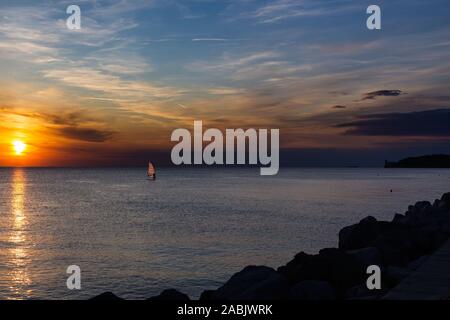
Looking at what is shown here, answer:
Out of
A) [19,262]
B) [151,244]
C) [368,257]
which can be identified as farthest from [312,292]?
[151,244]

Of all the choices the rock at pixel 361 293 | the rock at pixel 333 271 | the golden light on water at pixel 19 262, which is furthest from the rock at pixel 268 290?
the golden light on water at pixel 19 262

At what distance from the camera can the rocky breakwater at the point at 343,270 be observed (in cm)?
1164

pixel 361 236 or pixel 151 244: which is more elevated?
pixel 361 236

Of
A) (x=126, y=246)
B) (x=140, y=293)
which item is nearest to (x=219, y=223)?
(x=126, y=246)

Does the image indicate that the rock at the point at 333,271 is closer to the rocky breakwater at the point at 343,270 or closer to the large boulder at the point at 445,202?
the rocky breakwater at the point at 343,270

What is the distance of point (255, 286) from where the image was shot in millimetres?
11750

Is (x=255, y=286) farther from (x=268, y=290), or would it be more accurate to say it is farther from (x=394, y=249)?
(x=394, y=249)

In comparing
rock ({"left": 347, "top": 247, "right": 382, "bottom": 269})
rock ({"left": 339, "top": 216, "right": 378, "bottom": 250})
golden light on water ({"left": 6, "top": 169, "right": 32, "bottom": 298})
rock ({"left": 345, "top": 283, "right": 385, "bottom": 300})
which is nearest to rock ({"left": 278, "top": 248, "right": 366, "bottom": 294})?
rock ({"left": 347, "top": 247, "right": 382, "bottom": 269})

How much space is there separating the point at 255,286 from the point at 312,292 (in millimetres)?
1404

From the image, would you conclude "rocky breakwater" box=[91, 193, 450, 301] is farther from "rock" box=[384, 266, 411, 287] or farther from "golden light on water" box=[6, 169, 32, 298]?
"golden light on water" box=[6, 169, 32, 298]

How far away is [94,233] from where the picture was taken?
1371 inches

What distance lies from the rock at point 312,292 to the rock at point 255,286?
0.88ft

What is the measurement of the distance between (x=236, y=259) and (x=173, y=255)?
3570 mm
